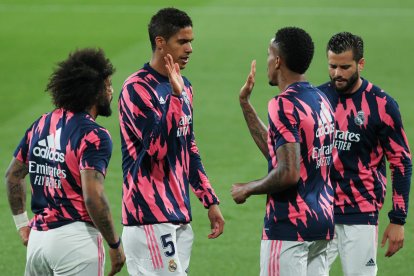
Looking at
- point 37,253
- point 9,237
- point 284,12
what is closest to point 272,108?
point 37,253

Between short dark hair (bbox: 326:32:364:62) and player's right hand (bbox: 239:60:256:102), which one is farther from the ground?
short dark hair (bbox: 326:32:364:62)

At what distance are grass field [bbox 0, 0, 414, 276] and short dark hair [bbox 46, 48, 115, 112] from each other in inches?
141

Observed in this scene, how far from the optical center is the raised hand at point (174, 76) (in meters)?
6.57

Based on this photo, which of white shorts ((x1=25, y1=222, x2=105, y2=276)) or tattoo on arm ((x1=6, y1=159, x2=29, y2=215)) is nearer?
white shorts ((x1=25, y1=222, x2=105, y2=276))

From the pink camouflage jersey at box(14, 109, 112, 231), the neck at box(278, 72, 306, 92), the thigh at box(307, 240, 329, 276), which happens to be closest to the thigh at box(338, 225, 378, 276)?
the thigh at box(307, 240, 329, 276)

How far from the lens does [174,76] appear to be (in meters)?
6.64

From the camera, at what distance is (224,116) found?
52.5 ft

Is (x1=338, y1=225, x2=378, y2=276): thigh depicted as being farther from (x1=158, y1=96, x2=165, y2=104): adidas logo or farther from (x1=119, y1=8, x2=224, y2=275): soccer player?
(x1=158, y1=96, x2=165, y2=104): adidas logo

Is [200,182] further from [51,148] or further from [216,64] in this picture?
[216,64]

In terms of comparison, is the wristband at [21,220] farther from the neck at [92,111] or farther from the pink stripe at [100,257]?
the neck at [92,111]

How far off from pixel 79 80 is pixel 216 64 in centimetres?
1284

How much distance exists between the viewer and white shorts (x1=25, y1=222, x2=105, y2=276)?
6305 mm

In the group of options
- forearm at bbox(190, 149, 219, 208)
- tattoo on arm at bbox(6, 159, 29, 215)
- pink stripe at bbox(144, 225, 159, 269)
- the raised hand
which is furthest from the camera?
forearm at bbox(190, 149, 219, 208)

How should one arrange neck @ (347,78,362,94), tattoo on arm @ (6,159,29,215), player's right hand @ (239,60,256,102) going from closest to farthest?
tattoo on arm @ (6,159,29,215) < player's right hand @ (239,60,256,102) < neck @ (347,78,362,94)
